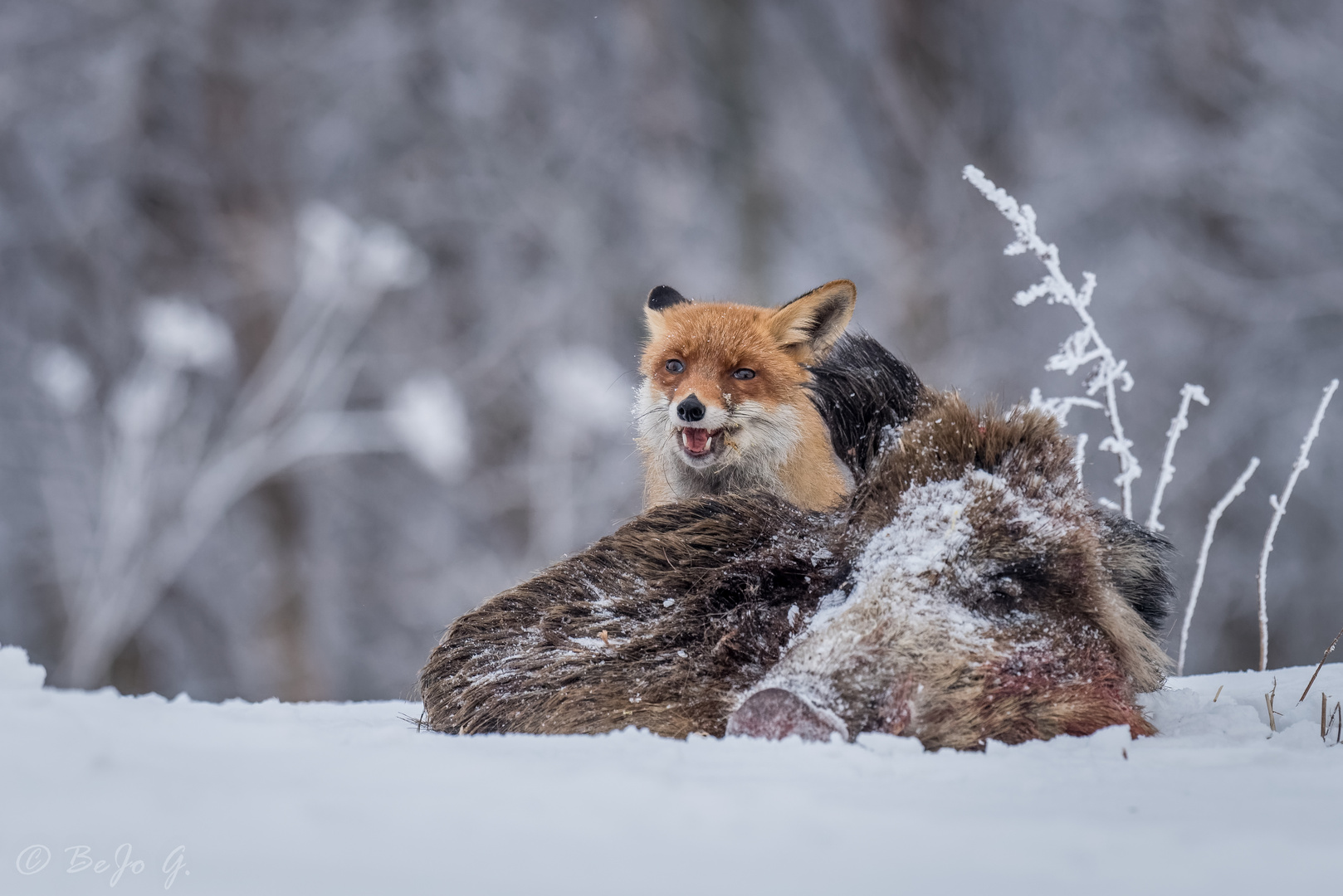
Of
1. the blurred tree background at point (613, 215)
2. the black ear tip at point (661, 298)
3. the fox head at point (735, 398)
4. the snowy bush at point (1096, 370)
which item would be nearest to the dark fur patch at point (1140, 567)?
the snowy bush at point (1096, 370)

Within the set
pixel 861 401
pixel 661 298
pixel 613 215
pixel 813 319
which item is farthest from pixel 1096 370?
pixel 613 215

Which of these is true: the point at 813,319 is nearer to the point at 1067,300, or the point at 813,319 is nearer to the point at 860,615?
the point at 1067,300

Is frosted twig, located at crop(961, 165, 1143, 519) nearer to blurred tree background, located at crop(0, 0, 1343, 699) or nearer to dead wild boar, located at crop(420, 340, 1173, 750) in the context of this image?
dead wild boar, located at crop(420, 340, 1173, 750)

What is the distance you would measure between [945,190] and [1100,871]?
1138 cm

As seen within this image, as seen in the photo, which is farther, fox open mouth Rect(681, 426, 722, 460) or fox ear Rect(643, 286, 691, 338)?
fox ear Rect(643, 286, 691, 338)

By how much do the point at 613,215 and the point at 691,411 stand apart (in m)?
10.6

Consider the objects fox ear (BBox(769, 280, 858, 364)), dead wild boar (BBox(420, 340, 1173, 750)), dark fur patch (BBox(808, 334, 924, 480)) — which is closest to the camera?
dead wild boar (BBox(420, 340, 1173, 750))

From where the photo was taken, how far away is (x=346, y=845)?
1376mm

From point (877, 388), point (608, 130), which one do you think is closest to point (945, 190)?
point (608, 130)

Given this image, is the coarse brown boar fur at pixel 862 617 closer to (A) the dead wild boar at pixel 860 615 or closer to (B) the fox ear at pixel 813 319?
(A) the dead wild boar at pixel 860 615

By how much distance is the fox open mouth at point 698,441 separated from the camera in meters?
4.28

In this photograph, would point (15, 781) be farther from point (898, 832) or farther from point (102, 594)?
point (102, 594)

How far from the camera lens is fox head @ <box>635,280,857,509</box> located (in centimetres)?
429

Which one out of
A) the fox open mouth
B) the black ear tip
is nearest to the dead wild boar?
the fox open mouth
